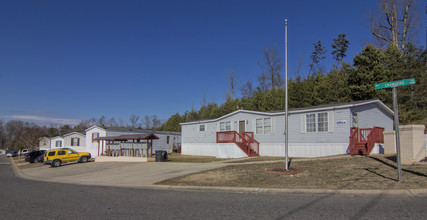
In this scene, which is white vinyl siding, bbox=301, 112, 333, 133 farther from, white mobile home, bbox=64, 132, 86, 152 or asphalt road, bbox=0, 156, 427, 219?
white mobile home, bbox=64, 132, 86, 152

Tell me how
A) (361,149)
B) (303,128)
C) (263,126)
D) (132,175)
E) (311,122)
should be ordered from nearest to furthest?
(132,175) < (361,149) < (311,122) < (303,128) < (263,126)

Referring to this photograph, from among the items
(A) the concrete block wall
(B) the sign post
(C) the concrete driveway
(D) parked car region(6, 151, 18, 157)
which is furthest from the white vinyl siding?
(D) parked car region(6, 151, 18, 157)

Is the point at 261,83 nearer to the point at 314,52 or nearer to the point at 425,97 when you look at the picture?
the point at 314,52

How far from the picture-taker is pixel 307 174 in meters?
11.1

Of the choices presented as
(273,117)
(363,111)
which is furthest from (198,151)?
(363,111)

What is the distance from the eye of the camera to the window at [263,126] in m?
23.9

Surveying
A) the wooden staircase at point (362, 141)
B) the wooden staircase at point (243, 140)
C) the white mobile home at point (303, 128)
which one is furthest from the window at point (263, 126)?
the wooden staircase at point (362, 141)

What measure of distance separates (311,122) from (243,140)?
570 cm

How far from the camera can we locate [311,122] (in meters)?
20.7

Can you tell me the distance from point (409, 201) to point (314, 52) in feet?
160

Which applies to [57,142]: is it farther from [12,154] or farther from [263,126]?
[263,126]

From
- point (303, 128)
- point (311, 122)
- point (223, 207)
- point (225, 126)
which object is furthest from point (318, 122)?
point (223, 207)

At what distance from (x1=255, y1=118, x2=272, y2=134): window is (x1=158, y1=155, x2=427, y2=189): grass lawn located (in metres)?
10.7

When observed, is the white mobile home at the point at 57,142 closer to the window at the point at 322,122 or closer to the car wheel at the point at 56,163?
Answer: the car wheel at the point at 56,163
